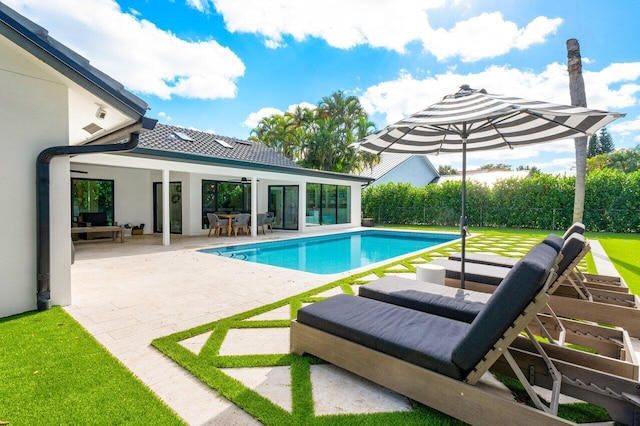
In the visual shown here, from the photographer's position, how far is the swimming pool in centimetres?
860

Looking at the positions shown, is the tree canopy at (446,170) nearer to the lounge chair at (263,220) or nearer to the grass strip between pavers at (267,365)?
the lounge chair at (263,220)

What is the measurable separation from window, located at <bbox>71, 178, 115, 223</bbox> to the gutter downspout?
365 inches

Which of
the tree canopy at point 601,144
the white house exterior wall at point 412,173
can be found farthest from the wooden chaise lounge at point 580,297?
the tree canopy at point 601,144

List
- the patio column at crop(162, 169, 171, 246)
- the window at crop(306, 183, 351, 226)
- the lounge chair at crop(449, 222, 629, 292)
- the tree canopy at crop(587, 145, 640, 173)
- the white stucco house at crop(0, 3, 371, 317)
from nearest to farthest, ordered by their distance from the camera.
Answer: the white stucco house at crop(0, 3, 371, 317)
the lounge chair at crop(449, 222, 629, 292)
the patio column at crop(162, 169, 171, 246)
the window at crop(306, 183, 351, 226)
the tree canopy at crop(587, 145, 640, 173)

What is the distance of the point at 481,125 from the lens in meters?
4.69

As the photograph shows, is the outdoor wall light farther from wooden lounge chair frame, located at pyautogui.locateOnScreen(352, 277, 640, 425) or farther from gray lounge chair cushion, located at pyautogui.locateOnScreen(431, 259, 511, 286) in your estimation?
gray lounge chair cushion, located at pyautogui.locateOnScreen(431, 259, 511, 286)

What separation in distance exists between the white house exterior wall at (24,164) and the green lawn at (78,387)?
24.3 inches

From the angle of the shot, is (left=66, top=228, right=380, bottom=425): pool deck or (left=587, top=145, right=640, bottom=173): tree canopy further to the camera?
(left=587, top=145, right=640, bottom=173): tree canopy

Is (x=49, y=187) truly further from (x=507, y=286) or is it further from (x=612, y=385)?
(x=612, y=385)

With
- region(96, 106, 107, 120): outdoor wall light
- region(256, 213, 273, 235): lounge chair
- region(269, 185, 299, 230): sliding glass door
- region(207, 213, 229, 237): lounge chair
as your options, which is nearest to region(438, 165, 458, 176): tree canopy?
region(269, 185, 299, 230): sliding glass door

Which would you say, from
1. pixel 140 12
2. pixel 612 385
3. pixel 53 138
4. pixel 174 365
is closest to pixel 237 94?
pixel 140 12

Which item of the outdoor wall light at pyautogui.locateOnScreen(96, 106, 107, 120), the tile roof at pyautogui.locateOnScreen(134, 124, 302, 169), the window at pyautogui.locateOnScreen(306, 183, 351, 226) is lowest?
the window at pyautogui.locateOnScreen(306, 183, 351, 226)

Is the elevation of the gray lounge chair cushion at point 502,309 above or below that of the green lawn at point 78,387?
above

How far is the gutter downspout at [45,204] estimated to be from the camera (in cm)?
388
